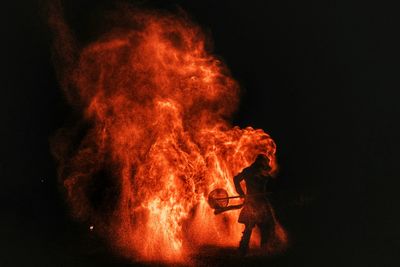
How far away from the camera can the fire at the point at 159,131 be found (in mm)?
11023

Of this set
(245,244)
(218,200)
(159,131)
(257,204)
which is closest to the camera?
(245,244)

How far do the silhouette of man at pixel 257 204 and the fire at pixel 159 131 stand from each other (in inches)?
44.1

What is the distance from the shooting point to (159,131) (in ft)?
38.2

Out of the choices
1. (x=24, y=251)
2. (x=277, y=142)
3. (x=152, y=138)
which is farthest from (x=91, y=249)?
(x=277, y=142)

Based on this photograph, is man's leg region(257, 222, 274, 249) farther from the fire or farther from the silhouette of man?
the fire

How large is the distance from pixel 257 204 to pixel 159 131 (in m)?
3.46

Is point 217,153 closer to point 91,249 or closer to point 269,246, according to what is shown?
point 269,246

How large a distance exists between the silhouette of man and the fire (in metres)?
1.12

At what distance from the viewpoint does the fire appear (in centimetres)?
1102

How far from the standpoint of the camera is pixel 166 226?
10445mm

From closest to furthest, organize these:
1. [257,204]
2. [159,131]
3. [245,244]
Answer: [245,244] < [257,204] < [159,131]

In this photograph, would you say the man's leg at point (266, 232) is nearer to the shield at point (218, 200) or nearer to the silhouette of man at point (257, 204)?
the silhouette of man at point (257, 204)

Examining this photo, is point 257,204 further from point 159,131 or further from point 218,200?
point 159,131

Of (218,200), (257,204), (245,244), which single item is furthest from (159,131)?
(245,244)
